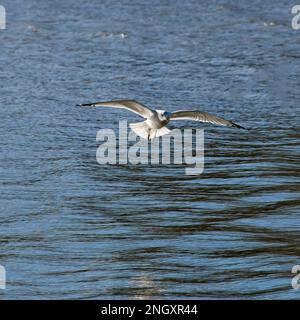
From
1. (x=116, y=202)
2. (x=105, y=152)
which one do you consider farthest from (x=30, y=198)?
(x=105, y=152)

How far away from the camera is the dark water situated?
33.5 ft

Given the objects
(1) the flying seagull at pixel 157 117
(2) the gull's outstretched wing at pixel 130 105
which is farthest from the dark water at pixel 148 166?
(2) the gull's outstretched wing at pixel 130 105

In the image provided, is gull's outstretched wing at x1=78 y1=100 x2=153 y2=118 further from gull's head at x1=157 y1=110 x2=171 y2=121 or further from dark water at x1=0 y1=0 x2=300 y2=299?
dark water at x1=0 y1=0 x2=300 y2=299

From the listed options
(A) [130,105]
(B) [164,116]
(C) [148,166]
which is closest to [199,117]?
(B) [164,116]

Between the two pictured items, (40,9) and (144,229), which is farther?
(40,9)

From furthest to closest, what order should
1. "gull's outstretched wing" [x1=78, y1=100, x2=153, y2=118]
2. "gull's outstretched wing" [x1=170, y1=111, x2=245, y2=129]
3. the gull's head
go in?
"gull's outstretched wing" [x1=170, y1=111, x2=245, y2=129] → the gull's head → "gull's outstretched wing" [x1=78, y1=100, x2=153, y2=118]

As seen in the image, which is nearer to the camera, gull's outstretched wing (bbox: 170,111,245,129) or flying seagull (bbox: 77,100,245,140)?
flying seagull (bbox: 77,100,245,140)

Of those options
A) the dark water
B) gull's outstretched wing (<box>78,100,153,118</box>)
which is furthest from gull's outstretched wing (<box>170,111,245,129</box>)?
the dark water

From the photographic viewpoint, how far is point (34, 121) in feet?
46.2

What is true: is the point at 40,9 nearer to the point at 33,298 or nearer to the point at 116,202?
the point at 116,202

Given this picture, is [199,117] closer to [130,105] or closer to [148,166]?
[130,105]

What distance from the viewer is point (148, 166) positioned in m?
Result: 12.7

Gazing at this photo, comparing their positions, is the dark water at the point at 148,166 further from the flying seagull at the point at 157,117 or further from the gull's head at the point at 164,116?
the gull's head at the point at 164,116

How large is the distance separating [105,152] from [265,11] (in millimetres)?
6744
